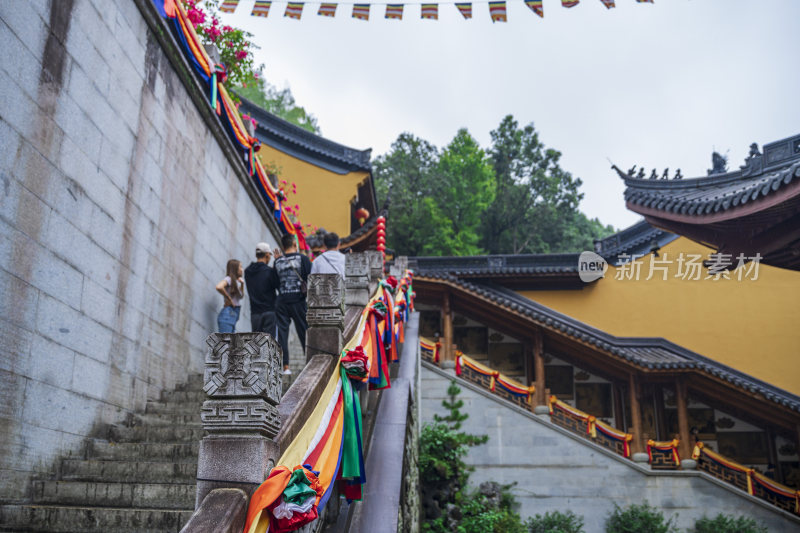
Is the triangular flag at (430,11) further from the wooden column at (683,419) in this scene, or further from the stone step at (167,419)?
the wooden column at (683,419)

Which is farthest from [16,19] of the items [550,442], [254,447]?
[550,442]

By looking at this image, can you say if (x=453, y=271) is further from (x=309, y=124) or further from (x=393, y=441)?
(x=309, y=124)

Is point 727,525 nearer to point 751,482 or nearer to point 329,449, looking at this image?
point 751,482

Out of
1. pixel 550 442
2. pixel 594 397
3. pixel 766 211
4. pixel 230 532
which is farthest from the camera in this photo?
pixel 594 397

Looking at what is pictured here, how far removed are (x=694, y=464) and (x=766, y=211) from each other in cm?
652

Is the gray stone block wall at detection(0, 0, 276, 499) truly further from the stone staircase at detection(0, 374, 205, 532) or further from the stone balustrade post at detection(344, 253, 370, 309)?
the stone balustrade post at detection(344, 253, 370, 309)

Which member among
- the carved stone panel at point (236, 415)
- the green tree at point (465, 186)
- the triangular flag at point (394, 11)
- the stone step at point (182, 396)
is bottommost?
the carved stone panel at point (236, 415)

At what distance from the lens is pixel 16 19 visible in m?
5.07

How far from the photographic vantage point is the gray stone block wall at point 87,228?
4.96 metres

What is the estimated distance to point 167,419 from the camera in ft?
21.1

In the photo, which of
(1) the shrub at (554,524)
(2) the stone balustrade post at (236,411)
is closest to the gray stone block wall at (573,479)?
(1) the shrub at (554,524)

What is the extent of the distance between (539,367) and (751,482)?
5239 mm

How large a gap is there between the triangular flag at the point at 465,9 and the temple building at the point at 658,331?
5.87m

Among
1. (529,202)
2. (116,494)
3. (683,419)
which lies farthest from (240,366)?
(529,202)
